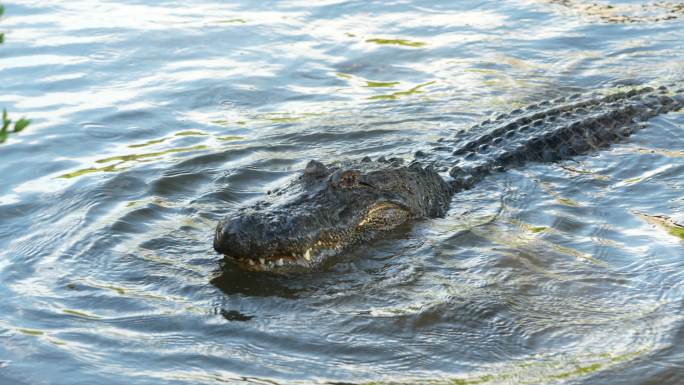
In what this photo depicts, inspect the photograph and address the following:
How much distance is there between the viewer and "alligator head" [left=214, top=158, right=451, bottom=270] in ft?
17.6

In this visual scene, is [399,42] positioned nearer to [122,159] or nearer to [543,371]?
[122,159]

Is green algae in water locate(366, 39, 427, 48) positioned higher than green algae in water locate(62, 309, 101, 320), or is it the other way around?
green algae in water locate(366, 39, 427, 48)

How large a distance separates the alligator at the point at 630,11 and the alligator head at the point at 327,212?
6.26m

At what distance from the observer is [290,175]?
744 cm

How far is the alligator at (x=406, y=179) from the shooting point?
5.46 metres

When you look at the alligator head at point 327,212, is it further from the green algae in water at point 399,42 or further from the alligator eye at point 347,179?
the green algae in water at point 399,42

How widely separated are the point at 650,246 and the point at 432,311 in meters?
1.71

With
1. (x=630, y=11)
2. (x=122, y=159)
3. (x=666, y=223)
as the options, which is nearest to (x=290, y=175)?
(x=122, y=159)

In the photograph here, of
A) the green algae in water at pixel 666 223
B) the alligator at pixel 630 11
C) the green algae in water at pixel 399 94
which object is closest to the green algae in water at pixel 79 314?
the green algae in water at pixel 666 223

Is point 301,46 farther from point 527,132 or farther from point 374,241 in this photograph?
Answer: point 374,241

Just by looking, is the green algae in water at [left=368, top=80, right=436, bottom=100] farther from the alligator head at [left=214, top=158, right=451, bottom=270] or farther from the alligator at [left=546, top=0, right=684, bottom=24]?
the alligator at [left=546, top=0, right=684, bottom=24]

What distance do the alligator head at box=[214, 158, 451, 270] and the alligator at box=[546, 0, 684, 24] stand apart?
6.26m

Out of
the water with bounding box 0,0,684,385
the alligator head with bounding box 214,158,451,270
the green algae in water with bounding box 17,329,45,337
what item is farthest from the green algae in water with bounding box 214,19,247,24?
the green algae in water with bounding box 17,329,45,337

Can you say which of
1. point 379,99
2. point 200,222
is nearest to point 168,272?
point 200,222
